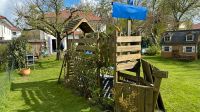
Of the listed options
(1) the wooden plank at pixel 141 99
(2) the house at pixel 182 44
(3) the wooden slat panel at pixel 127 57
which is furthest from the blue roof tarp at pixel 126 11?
(2) the house at pixel 182 44

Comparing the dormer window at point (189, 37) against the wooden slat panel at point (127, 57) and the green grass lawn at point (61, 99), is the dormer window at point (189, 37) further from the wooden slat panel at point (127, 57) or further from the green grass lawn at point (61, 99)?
the wooden slat panel at point (127, 57)

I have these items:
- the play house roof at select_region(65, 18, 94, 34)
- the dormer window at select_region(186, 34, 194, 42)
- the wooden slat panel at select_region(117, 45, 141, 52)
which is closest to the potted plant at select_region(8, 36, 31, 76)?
the play house roof at select_region(65, 18, 94, 34)

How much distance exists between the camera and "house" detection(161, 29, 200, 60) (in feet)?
100

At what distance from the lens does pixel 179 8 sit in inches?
1826

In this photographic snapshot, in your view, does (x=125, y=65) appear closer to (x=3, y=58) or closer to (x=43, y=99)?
(x=43, y=99)

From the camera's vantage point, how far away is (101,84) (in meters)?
10.2

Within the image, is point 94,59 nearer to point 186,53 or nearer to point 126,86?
point 126,86

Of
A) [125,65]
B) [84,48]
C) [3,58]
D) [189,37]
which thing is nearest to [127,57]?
[125,65]

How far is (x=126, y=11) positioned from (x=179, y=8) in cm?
4003

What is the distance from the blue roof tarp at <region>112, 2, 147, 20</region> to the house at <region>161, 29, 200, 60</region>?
2274cm

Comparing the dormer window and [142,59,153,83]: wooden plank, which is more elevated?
the dormer window

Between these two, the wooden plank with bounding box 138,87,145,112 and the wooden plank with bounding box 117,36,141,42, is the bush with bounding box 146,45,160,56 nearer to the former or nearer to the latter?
the wooden plank with bounding box 117,36,141,42

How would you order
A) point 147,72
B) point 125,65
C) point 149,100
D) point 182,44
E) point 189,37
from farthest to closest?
point 182,44, point 189,37, point 147,72, point 125,65, point 149,100

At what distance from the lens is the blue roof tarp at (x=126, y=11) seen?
9102 millimetres
